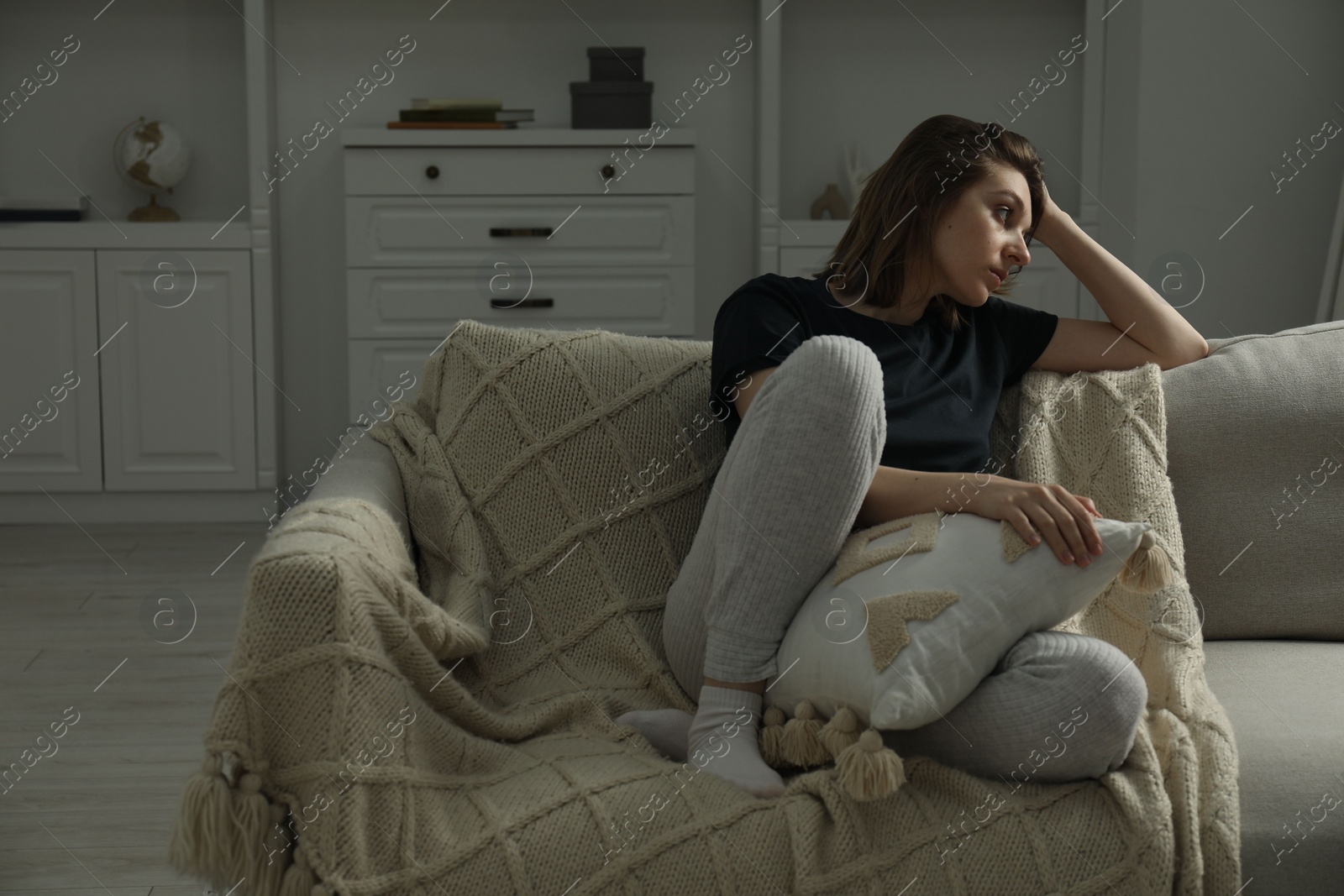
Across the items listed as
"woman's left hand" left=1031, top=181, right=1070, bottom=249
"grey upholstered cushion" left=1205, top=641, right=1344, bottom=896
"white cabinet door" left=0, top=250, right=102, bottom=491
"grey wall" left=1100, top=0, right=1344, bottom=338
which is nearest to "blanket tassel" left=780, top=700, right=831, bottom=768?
"grey upholstered cushion" left=1205, top=641, right=1344, bottom=896

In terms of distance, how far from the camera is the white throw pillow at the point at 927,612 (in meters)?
0.99

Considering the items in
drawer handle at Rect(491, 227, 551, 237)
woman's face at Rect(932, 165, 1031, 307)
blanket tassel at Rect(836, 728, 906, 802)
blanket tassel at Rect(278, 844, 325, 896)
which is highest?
woman's face at Rect(932, 165, 1031, 307)

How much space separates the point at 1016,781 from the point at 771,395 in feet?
1.26

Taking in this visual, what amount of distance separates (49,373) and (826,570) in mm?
2822

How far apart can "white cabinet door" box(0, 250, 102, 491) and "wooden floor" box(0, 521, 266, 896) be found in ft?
0.53

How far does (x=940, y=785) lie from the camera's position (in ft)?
3.34

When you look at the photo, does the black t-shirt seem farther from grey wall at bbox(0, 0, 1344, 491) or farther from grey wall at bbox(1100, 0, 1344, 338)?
grey wall at bbox(0, 0, 1344, 491)

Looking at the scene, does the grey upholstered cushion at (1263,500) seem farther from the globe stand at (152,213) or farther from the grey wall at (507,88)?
the globe stand at (152,213)

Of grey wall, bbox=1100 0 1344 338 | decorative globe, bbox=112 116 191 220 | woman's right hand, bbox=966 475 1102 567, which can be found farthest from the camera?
decorative globe, bbox=112 116 191 220

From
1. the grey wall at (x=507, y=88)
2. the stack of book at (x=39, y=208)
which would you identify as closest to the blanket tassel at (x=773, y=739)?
the grey wall at (x=507, y=88)

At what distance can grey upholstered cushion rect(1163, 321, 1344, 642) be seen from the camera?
4.45ft

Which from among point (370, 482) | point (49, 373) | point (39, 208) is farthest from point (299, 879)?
point (39, 208)

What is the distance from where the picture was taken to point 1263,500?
4.50 feet

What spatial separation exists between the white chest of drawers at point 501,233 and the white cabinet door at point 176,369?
0.31 meters
